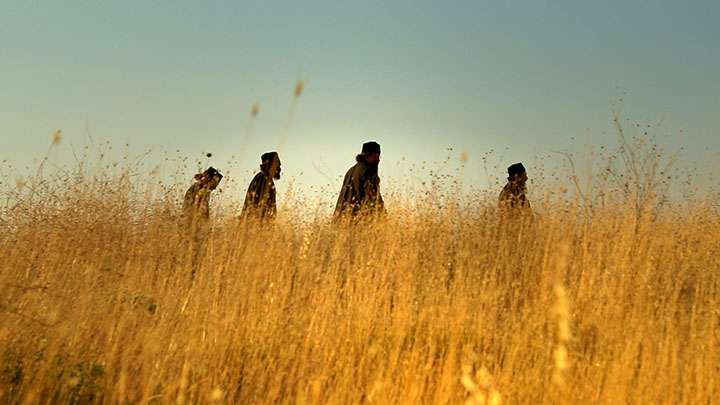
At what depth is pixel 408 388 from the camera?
402 cm

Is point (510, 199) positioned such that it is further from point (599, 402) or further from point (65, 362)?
Result: point (65, 362)

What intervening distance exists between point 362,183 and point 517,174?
2166 mm

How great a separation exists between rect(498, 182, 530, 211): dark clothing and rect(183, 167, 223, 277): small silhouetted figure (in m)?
3.63

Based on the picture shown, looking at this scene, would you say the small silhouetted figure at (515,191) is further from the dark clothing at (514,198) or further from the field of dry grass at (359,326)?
the field of dry grass at (359,326)

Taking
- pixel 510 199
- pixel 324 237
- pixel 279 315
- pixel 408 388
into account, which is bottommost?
pixel 408 388

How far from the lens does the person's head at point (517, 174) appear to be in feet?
34.4

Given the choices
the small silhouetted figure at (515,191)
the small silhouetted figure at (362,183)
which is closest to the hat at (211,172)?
the small silhouetted figure at (362,183)

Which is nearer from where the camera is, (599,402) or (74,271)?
(599,402)

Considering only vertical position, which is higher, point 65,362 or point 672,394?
point 672,394

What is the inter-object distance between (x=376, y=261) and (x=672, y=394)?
2.84 meters

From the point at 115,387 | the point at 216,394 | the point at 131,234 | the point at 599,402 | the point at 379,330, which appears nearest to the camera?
the point at 216,394

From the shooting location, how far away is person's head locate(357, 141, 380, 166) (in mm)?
10227

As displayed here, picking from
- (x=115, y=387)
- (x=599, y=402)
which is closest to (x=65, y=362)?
(x=115, y=387)

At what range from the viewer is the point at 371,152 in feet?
33.6
